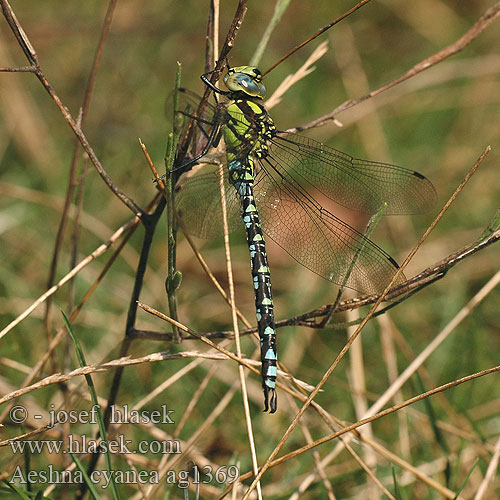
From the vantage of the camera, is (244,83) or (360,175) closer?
(244,83)

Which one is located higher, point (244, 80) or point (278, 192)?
point (244, 80)

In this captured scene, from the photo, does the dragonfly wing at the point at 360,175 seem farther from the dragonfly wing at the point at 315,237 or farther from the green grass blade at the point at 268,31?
the green grass blade at the point at 268,31

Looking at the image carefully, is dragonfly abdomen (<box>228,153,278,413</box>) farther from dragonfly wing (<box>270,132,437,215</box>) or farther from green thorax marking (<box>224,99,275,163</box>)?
dragonfly wing (<box>270,132,437,215</box>)

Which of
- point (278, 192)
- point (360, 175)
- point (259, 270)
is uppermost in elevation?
point (360, 175)

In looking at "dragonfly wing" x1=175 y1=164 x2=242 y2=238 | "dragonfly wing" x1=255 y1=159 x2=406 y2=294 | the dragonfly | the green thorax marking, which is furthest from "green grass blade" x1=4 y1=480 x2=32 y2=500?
the green thorax marking

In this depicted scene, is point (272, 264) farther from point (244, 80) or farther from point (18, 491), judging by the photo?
point (18, 491)

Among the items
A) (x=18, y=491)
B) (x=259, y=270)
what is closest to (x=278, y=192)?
(x=259, y=270)

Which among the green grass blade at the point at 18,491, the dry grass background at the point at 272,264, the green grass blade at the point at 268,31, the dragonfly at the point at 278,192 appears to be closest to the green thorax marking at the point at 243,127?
the dragonfly at the point at 278,192
